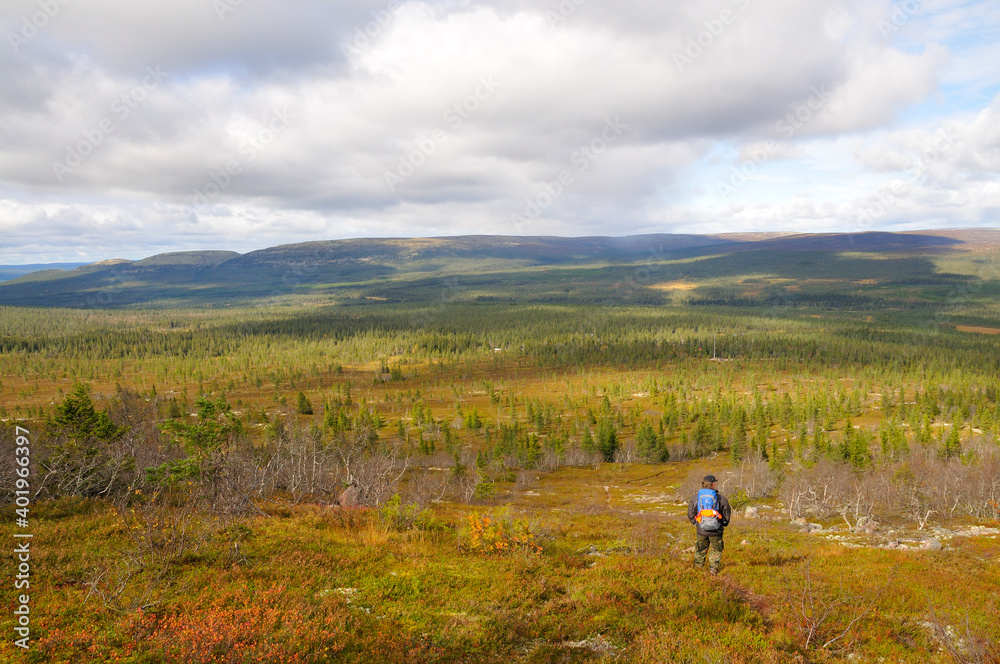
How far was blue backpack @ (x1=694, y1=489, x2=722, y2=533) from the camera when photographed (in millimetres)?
14148

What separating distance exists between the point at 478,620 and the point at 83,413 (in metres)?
30.3

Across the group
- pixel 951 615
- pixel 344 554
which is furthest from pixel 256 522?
pixel 951 615

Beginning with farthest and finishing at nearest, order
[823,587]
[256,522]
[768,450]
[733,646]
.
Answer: [768,450] < [256,522] < [823,587] < [733,646]

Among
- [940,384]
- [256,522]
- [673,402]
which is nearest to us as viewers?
[256,522]

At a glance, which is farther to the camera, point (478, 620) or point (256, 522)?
point (256, 522)

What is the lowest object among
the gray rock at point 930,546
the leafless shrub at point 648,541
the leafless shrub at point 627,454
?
the leafless shrub at point 627,454

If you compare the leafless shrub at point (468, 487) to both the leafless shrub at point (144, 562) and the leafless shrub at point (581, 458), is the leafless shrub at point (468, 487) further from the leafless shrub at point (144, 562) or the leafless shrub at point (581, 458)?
the leafless shrub at point (144, 562)

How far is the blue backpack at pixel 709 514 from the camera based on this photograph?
1415cm

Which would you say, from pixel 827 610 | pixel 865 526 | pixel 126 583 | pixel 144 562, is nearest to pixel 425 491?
pixel 144 562

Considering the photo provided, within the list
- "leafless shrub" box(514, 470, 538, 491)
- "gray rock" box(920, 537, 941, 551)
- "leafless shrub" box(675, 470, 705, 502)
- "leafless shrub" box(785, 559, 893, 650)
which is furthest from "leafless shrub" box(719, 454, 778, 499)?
"leafless shrub" box(785, 559, 893, 650)

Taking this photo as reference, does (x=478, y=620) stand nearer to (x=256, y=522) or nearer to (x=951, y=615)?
(x=256, y=522)

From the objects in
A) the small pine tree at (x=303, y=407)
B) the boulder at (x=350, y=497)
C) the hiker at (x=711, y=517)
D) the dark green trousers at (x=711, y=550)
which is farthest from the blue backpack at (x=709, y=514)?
the small pine tree at (x=303, y=407)

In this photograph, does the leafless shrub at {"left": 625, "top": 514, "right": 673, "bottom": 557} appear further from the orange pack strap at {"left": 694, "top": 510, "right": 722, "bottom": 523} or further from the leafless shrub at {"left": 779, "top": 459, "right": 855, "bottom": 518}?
the leafless shrub at {"left": 779, "top": 459, "right": 855, "bottom": 518}

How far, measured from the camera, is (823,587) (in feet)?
46.7
